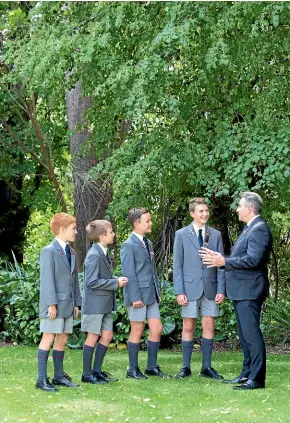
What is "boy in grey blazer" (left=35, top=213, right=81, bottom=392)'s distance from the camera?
8.60 m

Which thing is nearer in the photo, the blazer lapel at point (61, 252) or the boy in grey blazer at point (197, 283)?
the blazer lapel at point (61, 252)

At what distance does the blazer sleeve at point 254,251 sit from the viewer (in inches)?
337

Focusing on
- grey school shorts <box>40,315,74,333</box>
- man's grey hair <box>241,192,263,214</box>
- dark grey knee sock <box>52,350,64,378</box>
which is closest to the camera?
grey school shorts <box>40,315,74,333</box>

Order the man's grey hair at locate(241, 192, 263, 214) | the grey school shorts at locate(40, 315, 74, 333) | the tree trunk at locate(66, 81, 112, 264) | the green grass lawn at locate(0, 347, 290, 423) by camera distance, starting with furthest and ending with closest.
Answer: the tree trunk at locate(66, 81, 112, 264) → the man's grey hair at locate(241, 192, 263, 214) → the grey school shorts at locate(40, 315, 74, 333) → the green grass lawn at locate(0, 347, 290, 423)

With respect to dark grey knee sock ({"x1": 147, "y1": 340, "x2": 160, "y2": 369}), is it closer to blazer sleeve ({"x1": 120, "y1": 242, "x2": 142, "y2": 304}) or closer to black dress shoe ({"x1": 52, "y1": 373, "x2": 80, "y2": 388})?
blazer sleeve ({"x1": 120, "y1": 242, "x2": 142, "y2": 304})

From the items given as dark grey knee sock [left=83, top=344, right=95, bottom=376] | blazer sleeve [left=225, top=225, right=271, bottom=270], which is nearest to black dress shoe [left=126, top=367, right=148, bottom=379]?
dark grey knee sock [left=83, top=344, right=95, bottom=376]

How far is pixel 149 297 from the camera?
938cm

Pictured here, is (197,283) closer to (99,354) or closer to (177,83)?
(99,354)

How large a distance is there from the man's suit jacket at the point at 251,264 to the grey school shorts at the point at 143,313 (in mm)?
1021

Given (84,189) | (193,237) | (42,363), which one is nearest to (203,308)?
(193,237)

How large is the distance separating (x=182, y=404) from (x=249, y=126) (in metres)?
4.61

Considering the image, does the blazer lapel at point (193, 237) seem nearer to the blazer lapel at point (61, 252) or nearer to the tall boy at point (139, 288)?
the tall boy at point (139, 288)

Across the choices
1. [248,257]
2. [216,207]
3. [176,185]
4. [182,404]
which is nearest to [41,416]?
[182,404]

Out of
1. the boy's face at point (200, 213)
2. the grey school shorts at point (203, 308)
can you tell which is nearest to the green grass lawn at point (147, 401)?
the grey school shorts at point (203, 308)
